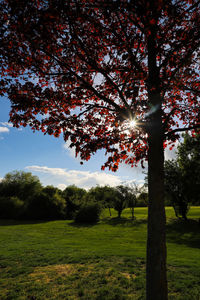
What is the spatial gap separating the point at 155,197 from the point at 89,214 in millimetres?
29568

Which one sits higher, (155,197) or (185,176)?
(185,176)

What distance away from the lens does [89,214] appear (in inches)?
1264

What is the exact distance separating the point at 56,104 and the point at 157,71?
339 centimetres

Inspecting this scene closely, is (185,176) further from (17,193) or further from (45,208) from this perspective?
(17,193)

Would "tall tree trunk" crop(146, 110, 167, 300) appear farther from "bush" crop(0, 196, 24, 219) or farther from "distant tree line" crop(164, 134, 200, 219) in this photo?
"bush" crop(0, 196, 24, 219)

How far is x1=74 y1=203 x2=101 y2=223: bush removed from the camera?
31.8 m

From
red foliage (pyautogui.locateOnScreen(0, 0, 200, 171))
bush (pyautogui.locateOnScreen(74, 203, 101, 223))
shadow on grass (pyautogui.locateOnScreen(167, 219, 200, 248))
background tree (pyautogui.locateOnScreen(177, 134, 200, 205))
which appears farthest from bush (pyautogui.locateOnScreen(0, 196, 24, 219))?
red foliage (pyautogui.locateOnScreen(0, 0, 200, 171))

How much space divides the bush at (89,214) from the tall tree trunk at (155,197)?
2891 cm

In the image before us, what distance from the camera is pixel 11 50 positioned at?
5109 mm

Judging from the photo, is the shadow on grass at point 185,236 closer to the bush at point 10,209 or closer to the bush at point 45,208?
the bush at point 45,208

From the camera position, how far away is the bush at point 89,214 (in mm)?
31836

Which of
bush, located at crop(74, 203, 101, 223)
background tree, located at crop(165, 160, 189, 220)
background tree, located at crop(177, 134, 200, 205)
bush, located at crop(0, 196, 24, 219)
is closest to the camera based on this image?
background tree, located at crop(177, 134, 200, 205)

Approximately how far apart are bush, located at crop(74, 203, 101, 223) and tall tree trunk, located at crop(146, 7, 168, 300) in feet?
94.8

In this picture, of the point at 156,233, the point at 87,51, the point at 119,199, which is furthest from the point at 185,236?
the point at 87,51
